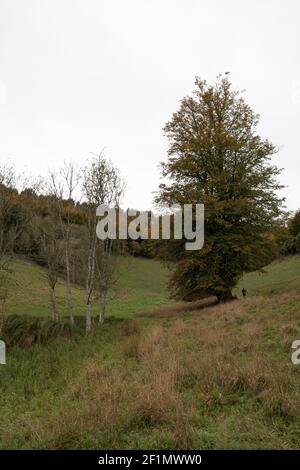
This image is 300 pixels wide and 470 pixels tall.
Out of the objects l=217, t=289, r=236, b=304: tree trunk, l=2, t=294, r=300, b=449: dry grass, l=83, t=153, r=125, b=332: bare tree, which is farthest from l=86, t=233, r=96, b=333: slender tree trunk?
l=217, t=289, r=236, b=304: tree trunk

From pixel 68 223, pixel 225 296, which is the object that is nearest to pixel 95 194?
pixel 68 223

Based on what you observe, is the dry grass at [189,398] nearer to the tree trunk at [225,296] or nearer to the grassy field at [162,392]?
the grassy field at [162,392]

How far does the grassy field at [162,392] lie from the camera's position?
5.87 meters

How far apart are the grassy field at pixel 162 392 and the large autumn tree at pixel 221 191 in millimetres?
8777

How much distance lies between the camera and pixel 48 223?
62.6 ft

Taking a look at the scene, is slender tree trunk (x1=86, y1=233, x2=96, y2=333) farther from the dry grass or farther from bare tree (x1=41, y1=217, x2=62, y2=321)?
the dry grass

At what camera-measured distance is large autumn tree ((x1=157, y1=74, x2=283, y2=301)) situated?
74.0 ft

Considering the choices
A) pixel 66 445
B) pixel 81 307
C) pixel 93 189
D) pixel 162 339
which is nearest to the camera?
pixel 66 445

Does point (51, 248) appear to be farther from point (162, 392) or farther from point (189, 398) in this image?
point (189, 398)

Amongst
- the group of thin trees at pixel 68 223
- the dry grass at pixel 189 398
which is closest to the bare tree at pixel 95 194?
the group of thin trees at pixel 68 223

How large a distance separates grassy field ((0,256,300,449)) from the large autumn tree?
8.78 meters
